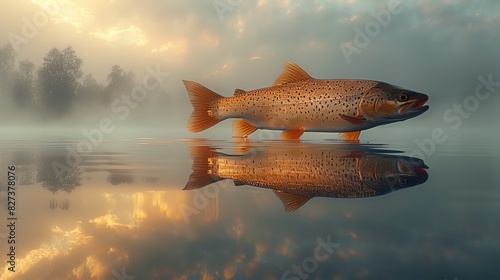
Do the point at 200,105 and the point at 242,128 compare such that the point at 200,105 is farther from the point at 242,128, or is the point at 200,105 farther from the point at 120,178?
→ the point at 120,178

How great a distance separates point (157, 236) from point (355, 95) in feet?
25.6

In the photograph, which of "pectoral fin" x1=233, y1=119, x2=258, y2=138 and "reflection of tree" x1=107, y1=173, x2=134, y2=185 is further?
"pectoral fin" x1=233, y1=119, x2=258, y2=138

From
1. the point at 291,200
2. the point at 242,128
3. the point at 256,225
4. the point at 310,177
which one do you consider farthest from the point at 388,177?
the point at 242,128

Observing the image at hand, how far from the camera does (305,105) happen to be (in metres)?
9.62

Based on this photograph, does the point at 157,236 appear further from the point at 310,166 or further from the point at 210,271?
the point at 310,166

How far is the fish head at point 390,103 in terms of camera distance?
28.5 ft

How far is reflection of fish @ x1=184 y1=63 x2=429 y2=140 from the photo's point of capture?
8875 millimetres

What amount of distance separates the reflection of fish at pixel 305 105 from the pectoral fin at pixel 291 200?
6.40m

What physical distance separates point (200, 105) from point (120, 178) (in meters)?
5.42

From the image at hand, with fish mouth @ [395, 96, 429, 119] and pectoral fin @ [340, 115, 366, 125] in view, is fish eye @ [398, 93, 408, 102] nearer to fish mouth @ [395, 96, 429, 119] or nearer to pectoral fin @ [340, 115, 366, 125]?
fish mouth @ [395, 96, 429, 119]

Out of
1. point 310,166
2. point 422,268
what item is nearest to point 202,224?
point 422,268

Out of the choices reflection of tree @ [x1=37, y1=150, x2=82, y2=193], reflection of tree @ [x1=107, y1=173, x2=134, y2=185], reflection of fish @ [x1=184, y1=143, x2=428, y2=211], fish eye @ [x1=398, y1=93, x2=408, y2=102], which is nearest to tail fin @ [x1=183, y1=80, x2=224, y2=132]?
reflection of fish @ [x1=184, y1=143, x2=428, y2=211]

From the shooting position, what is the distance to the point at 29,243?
7.25 feet

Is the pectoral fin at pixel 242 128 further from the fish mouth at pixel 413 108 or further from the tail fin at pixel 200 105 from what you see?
the fish mouth at pixel 413 108
